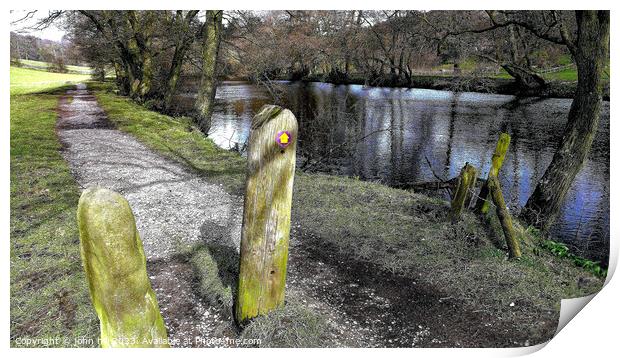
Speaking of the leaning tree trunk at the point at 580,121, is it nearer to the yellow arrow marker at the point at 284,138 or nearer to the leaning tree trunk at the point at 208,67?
the yellow arrow marker at the point at 284,138

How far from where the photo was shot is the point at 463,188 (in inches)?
181

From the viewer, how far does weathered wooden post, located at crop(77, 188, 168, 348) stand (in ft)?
6.17

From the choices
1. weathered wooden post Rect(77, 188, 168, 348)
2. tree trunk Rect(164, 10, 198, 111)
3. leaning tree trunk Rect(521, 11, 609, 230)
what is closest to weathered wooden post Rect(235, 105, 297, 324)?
weathered wooden post Rect(77, 188, 168, 348)

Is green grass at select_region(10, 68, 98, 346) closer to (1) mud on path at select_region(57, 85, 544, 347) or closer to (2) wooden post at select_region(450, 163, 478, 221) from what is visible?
(1) mud on path at select_region(57, 85, 544, 347)

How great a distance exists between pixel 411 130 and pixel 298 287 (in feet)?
24.3

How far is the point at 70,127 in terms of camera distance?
7.34 m

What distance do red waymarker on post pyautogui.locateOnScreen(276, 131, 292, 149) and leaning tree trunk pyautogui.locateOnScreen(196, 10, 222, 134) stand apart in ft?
25.3

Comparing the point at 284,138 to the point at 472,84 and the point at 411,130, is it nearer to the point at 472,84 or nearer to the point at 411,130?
the point at 472,84

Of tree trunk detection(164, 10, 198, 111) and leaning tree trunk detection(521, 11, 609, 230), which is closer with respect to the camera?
leaning tree trunk detection(521, 11, 609, 230)

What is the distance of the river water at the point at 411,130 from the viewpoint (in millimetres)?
8211

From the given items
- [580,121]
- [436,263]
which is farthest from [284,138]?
[580,121]

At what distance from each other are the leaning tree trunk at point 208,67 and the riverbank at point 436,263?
15.9ft

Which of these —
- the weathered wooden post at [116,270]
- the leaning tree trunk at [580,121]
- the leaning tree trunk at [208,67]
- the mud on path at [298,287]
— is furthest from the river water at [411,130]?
the weathered wooden post at [116,270]

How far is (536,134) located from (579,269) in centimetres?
616
